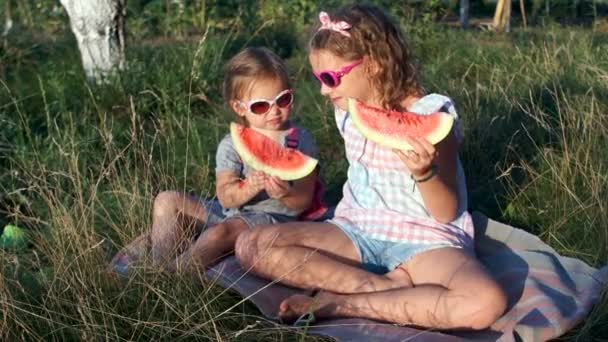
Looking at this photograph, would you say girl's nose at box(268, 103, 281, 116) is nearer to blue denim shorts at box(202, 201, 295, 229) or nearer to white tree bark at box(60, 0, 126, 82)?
blue denim shorts at box(202, 201, 295, 229)

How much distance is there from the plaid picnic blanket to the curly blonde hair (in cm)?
82

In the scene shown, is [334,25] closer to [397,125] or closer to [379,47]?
[379,47]

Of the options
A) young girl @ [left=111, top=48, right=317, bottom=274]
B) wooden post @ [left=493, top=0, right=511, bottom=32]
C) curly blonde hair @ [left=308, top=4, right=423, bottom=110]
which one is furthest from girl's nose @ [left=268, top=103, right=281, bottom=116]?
wooden post @ [left=493, top=0, right=511, bottom=32]

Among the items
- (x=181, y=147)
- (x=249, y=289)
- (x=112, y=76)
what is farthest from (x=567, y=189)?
(x=112, y=76)

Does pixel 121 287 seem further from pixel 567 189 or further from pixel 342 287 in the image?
pixel 567 189

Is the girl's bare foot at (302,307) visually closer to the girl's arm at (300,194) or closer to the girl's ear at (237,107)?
the girl's arm at (300,194)

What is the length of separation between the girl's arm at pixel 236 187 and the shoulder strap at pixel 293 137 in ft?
0.96

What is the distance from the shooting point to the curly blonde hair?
3.54 metres

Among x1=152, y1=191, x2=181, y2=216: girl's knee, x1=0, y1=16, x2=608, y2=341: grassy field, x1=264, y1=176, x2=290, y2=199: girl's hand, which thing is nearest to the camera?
x1=0, y1=16, x2=608, y2=341: grassy field

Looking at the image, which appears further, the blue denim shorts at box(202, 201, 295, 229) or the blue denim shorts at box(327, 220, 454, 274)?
the blue denim shorts at box(202, 201, 295, 229)

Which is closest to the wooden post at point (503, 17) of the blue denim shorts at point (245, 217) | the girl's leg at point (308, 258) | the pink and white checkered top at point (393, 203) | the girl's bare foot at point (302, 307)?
the blue denim shorts at point (245, 217)

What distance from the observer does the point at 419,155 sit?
3.08m

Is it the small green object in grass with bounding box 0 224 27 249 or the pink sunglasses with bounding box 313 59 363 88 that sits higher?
the pink sunglasses with bounding box 313 59 363 88

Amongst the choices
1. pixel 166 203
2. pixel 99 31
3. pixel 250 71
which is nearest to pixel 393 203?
pixel 250 71
